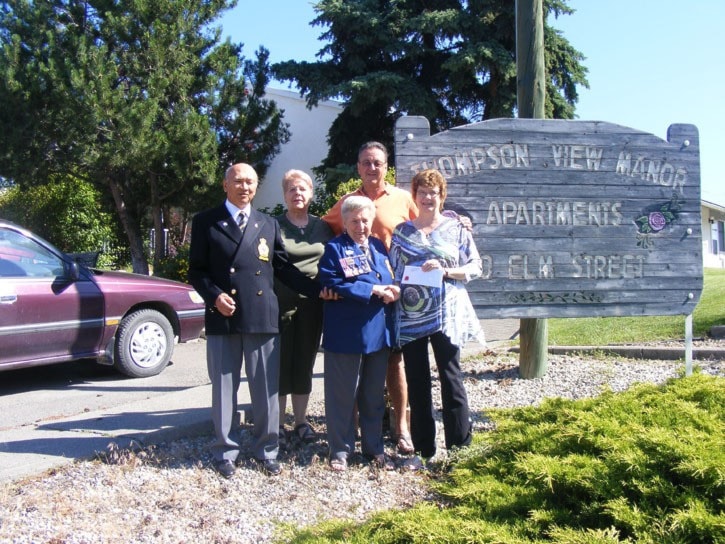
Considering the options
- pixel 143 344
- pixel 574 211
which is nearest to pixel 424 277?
pixel 574 211

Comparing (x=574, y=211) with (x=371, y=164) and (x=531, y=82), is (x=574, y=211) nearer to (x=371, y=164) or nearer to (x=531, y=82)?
(x=531, y=82)

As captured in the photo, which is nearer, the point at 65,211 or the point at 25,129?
the point at 25,129

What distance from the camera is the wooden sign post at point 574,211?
547 centimetres

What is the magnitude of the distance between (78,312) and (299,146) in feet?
50.0

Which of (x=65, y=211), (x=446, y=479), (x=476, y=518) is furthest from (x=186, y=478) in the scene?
(x=65, y=211)

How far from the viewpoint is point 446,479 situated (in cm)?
369

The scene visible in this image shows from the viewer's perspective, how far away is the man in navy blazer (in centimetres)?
412

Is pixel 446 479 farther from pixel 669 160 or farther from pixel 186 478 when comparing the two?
pixel 669 160

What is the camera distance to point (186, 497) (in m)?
3.73

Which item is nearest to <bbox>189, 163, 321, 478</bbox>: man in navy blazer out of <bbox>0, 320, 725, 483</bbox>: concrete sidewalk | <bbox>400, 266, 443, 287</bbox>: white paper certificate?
<bbox>400, 266, 443, 287</bbox>: white paper certificate

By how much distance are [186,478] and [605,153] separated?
411cm

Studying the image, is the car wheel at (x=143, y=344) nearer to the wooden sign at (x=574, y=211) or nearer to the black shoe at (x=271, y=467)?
the black shoe at (x=271, y=467)

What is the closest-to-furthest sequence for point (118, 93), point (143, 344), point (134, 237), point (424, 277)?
point (424, 277) → point (143, 344) → point (118, 93) → point (134, 237)

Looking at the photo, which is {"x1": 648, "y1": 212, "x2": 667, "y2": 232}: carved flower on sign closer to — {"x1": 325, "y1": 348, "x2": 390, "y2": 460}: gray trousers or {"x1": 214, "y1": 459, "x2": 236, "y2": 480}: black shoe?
{"x1": 325, "y1": 348, "x2": 390, "y2": 460}: gray trousers
